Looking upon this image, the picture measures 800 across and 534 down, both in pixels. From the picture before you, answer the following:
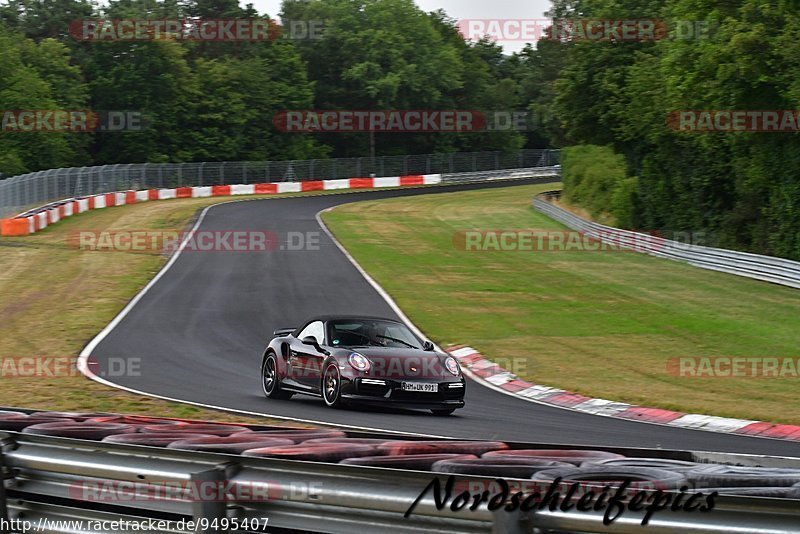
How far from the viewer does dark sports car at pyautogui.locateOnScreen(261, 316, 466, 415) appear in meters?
13.7

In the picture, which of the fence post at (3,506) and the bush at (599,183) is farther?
the bush at (599,183)

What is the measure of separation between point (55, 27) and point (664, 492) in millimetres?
86792

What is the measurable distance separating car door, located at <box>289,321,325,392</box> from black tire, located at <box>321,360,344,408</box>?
16 cm

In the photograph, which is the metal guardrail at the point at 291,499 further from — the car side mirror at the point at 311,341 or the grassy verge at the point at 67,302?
the car side mirror at the point at 311,341

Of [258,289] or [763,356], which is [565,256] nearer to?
[258,289]

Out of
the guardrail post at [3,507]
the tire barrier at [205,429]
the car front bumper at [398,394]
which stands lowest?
the car front bumper at [398,394]

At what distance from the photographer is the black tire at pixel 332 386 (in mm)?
13859

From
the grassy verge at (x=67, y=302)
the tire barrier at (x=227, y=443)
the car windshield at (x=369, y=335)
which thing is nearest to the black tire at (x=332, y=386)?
the car windshield at (x=369, y=335)
